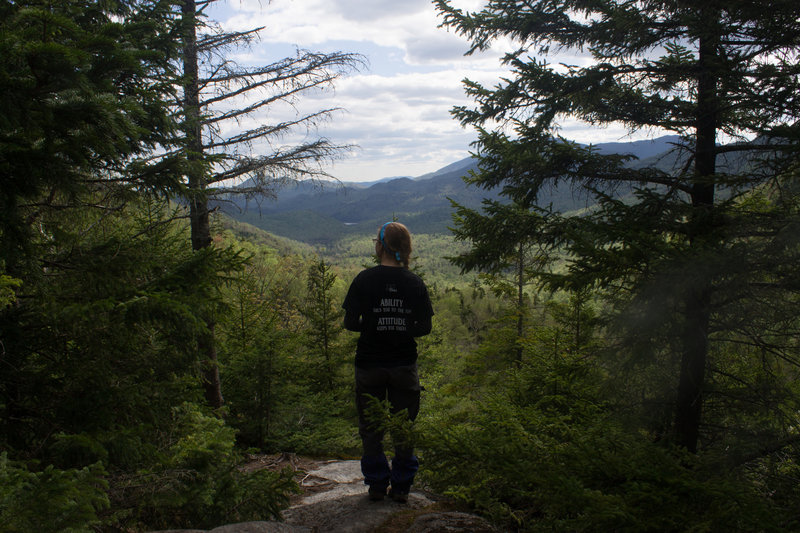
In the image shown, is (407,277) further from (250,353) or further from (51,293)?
(250,353)

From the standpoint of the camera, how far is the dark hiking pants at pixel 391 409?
3342 mm

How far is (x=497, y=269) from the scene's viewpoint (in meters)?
6.33

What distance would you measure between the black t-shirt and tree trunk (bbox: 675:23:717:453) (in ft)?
8.09

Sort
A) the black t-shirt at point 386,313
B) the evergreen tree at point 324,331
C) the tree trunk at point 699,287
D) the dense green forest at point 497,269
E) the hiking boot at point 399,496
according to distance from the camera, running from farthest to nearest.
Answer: the evergreen tree at point 324,331 < the tree trunk at point 699,287 < the hiking boot at point 399,496 < the black t-shirt at point 386,313 < the dense green forest at point 497,269

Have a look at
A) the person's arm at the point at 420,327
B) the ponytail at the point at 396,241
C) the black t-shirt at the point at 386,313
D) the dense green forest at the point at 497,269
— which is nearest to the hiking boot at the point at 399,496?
the dense green forest at the point at 497,269

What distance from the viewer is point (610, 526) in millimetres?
1924

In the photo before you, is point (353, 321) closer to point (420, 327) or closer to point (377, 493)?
point (420, 327)

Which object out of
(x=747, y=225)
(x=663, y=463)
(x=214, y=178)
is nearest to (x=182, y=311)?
(x=663, y=463)

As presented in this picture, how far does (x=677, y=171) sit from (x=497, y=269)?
104 inches

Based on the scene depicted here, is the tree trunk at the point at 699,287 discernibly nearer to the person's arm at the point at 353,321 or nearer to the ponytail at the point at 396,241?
the ponytail at the point at 396,241

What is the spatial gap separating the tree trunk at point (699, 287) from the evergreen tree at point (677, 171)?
0.05 feet

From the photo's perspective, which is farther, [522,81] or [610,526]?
[522,81]

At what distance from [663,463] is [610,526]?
0.86 meters

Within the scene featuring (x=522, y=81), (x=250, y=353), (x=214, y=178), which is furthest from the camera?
(x=250, y=353)
